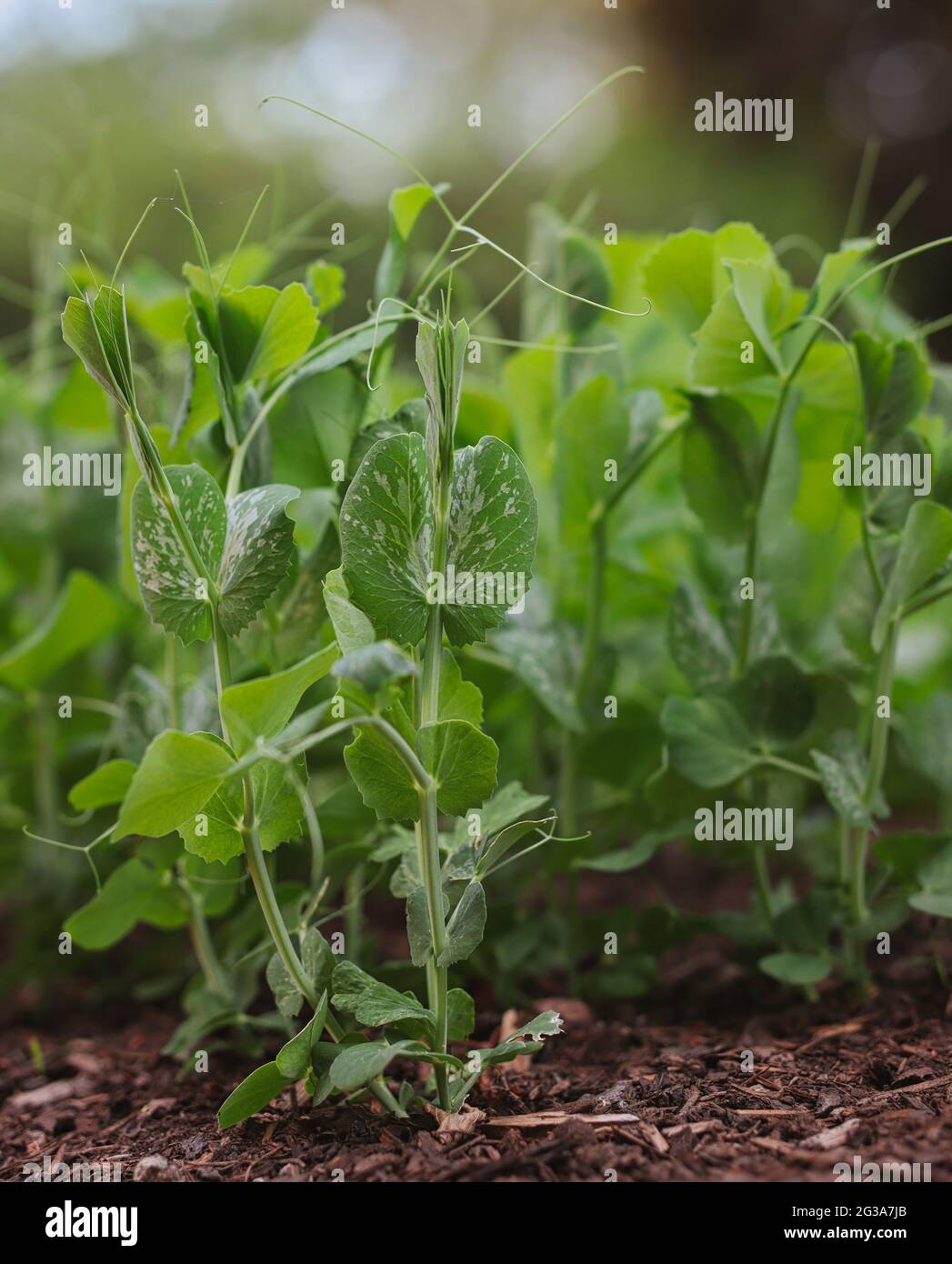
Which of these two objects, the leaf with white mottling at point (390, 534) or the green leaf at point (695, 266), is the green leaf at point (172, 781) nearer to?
the leaf with white mottling at point (390, 534)

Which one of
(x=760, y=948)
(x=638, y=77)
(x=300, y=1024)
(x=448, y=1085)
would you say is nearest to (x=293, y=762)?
(x=448, y=1085)

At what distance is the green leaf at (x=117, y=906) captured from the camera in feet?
2.53

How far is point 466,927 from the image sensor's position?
56cm

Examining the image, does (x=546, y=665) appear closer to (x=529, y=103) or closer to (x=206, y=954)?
(x=206, y=954)

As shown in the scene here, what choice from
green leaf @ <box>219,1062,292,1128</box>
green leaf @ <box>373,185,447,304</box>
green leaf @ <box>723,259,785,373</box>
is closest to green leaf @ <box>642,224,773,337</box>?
green leaf @ <box>723,259,785,373</box>

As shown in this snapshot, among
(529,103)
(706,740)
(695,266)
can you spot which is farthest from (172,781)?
(529,103)

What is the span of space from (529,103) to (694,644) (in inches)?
125

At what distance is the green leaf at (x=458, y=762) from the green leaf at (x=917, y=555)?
12.2 inches

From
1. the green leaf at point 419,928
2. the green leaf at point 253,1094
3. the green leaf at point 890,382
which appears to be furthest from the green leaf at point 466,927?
the green leaf at point 890,382

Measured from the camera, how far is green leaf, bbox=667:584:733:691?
0.81 m

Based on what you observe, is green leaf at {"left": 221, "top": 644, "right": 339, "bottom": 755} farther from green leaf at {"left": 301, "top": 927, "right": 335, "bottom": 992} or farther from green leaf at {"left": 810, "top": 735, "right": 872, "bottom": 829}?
green leaf at {"left": 810, "top": 735, "right": 872, "bottom": 829}

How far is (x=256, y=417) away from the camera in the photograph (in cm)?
68

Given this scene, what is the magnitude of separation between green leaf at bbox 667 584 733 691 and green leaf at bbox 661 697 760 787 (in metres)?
Result: 0.04
